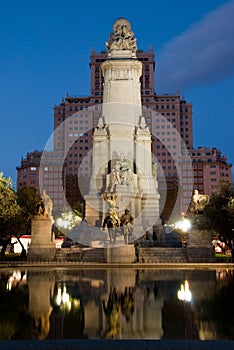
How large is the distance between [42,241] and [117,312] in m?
26.2

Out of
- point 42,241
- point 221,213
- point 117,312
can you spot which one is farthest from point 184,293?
point 42,241

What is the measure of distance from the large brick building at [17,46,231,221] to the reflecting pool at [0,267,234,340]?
4543 inches

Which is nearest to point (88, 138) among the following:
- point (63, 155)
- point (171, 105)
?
point (63, 155)

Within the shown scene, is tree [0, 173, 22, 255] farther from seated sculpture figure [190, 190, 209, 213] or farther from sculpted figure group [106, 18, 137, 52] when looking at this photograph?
sculpted figure group [106, 18, 137, 52]

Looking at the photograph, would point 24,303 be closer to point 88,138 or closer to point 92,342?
point 92,342

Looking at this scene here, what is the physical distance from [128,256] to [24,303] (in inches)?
737

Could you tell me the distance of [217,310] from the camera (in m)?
10.4

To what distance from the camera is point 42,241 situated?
35438 millimetres

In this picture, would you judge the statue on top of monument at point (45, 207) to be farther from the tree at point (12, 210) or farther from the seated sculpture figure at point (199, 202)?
the seated sculpture figure at point (199, 202)

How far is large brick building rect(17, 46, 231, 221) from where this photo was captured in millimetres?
139500

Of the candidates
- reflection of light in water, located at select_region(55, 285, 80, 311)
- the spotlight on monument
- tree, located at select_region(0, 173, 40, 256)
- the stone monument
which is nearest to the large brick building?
the spotlight on monument

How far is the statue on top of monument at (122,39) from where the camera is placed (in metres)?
53.1

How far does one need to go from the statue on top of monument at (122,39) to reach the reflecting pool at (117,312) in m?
43.1

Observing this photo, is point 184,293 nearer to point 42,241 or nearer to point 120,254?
point 120,254
